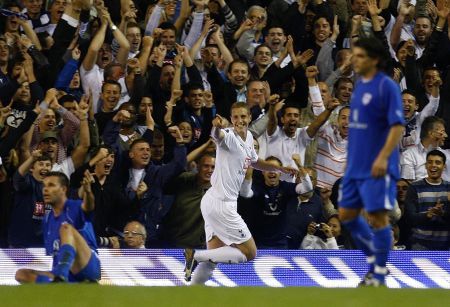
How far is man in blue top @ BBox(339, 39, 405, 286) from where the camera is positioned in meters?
9.71

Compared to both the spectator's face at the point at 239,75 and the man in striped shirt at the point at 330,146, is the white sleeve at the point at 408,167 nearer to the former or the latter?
the man in striped shirt at the point at 330,146

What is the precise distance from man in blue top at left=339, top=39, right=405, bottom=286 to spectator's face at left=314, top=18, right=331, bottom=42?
6.87m

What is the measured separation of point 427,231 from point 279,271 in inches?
80.0

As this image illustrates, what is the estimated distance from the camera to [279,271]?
13742mm

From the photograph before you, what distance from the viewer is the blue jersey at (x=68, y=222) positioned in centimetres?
1191

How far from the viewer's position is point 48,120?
47.7 ft

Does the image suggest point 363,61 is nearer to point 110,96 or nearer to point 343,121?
point 343,121

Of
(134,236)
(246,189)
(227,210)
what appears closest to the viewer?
(227,210)

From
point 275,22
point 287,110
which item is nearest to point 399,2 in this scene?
point 275,22

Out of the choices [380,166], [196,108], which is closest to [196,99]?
[196,108]

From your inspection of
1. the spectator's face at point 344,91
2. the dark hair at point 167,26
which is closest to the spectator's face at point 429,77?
the spectator's face at point 344,91

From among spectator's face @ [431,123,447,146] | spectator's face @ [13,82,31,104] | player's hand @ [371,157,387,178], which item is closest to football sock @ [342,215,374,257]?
player's hand @ [371,157,387,178]

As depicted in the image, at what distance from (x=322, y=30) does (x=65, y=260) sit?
22.1 ft

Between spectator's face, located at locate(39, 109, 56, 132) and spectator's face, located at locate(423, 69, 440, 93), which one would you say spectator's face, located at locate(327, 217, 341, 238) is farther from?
spectator's face, located at locate(39, 109, 56, 132)
